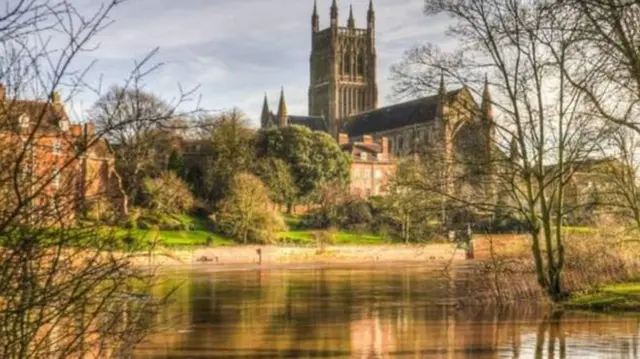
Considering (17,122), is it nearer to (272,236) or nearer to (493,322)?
(493,322)

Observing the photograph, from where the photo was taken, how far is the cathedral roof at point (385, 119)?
390ft

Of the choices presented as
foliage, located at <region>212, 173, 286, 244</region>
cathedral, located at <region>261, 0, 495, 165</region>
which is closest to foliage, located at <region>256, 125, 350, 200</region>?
foliage, located at <region>212, 173, 286, 244</region>

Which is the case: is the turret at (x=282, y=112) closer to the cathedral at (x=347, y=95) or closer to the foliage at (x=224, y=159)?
the cathedral at (x=347, y=95)

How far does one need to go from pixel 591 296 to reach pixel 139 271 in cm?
1965

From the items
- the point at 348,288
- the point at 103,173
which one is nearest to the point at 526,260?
the point at 348,288

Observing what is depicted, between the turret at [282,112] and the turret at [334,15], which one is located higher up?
the turret at [334,15]

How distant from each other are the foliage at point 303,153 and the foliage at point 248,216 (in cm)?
1299

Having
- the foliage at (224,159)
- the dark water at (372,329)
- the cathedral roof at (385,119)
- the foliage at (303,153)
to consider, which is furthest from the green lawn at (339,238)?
the cathedral roof at (385,119)

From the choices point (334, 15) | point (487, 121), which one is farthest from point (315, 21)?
point (487, 121)

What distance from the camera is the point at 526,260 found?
95.6ft

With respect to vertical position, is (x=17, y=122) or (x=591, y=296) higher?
(x=17, y=122)

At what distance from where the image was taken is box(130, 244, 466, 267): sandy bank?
56.3 metres

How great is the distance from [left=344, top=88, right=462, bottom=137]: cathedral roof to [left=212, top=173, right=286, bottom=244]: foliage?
169ft

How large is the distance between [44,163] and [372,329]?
14426mm
